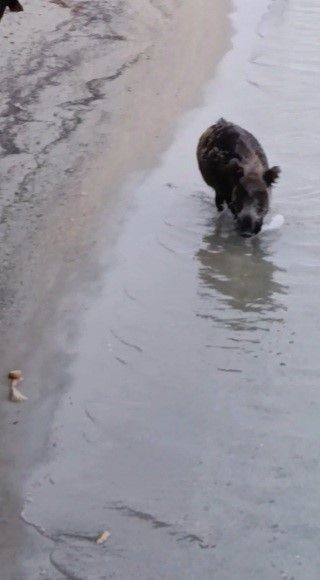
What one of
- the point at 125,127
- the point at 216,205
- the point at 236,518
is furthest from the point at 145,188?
the point at 236,518

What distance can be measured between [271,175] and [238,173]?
0.89ft

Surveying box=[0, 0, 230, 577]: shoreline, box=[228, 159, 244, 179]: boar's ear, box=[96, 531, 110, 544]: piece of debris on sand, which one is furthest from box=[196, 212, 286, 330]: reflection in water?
box=[96, 531, 110, 544]: piece of debris on sand

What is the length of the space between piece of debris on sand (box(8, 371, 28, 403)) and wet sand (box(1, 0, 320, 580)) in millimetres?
72

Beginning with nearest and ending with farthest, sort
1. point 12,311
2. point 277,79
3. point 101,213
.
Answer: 1. point 12,311
2. point 101,213
3. point 277,79

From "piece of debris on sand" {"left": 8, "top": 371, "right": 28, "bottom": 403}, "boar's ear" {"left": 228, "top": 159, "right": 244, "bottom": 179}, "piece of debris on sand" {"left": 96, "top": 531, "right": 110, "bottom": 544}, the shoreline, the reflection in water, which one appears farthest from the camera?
"boar's ear" {"left": 228, "top": 159, "right": 244, "bottom": 179}

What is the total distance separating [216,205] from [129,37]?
512 cm

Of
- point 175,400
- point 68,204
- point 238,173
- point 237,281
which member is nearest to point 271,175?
point 238,173

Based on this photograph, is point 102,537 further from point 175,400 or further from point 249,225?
point 249,225

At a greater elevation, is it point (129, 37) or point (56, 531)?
point (56, 531)

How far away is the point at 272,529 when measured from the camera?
18.0 feet

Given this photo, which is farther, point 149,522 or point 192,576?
point 149,522

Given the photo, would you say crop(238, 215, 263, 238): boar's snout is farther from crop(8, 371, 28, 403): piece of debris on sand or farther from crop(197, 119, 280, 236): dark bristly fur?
crop(8, 371, 28, 403): piece of debris on sand

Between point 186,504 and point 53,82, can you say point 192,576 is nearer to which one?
point 186,504

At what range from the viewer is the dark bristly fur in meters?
8.86
